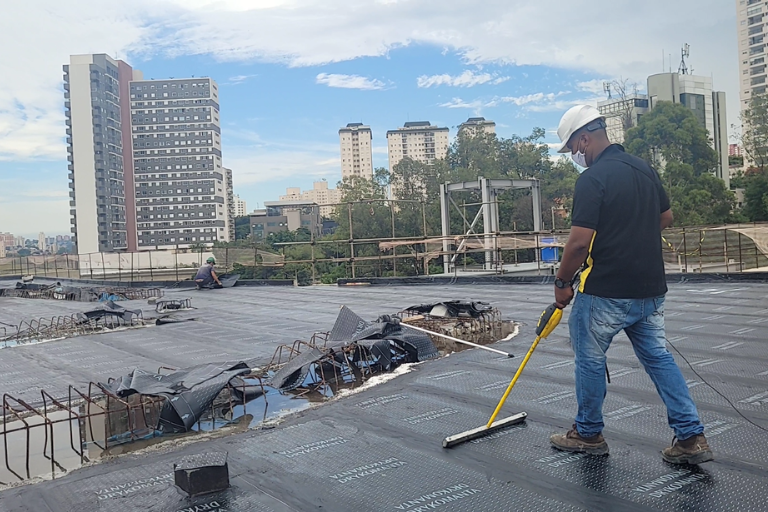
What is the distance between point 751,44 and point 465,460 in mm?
87525

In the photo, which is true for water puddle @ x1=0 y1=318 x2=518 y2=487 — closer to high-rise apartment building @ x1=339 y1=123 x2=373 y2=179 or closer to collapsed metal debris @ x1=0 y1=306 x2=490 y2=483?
collapsed metal debris @ x1=0 y1=306 x2=490 y2=483

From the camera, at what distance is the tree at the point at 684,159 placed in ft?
91.2

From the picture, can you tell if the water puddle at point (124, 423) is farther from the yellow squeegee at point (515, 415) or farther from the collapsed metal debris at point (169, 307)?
the collapsed metal debris at point (169, 307)

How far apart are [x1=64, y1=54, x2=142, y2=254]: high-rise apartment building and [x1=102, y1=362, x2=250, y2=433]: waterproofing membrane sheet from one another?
212ft

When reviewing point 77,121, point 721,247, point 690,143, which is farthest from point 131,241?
point 721,247

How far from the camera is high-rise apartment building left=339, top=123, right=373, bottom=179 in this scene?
10075 cm

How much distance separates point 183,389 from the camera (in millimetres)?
4047

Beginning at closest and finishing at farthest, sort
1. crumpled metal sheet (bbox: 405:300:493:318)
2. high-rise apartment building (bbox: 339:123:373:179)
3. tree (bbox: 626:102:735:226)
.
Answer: crumpled metal sheet (bbox: 405:300:493:318) < tree (bbox: 626:102:735:226) < high-rise apartment building (bbox: 339:123:373:179)

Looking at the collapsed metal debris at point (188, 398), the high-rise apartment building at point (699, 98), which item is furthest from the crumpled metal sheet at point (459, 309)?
the high-rise apartment building at point (699, 98)

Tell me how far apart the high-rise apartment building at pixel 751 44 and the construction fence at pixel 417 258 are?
6206 cm

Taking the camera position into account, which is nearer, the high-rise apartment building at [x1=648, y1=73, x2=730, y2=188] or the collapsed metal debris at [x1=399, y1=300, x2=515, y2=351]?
the collapsed metal debris at [x1=399, y1=300, x2=515, y2=351]

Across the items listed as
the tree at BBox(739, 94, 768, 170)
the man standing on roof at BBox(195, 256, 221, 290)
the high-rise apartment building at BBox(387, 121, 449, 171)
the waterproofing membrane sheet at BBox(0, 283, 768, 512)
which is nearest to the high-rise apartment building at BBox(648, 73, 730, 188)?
the tree at BBox(739, 94, 768, 170)

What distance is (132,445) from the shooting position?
3.45 metres

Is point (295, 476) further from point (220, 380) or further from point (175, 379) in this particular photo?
point (175, 379)
